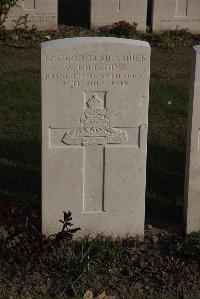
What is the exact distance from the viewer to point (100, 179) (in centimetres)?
649

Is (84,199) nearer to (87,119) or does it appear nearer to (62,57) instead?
(87,119)

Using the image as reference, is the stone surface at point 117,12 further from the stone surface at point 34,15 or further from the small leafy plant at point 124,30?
the stone surface at point 34,15

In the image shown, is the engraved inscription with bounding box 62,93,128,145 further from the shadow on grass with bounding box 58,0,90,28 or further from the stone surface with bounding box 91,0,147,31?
the shadow on grass with bounding box 58,0,90,28

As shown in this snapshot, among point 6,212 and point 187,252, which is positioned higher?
point 6,212

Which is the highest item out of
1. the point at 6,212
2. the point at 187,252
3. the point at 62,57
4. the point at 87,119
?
the point at 62,57

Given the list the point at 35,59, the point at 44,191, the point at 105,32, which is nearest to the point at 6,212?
the point at 44,191

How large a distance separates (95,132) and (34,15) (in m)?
7.14

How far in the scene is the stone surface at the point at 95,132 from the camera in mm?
6074

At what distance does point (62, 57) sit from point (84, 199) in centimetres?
129

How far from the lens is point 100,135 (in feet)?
20.8

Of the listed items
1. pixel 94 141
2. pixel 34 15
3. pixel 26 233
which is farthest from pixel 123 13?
pixel 26 233

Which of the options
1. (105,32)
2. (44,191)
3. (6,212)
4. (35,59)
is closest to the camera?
(6,212)

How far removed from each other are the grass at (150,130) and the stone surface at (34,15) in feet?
3.65

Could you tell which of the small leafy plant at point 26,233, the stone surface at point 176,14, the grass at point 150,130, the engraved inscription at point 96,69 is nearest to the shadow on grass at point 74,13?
the stone surface at point 176,14
